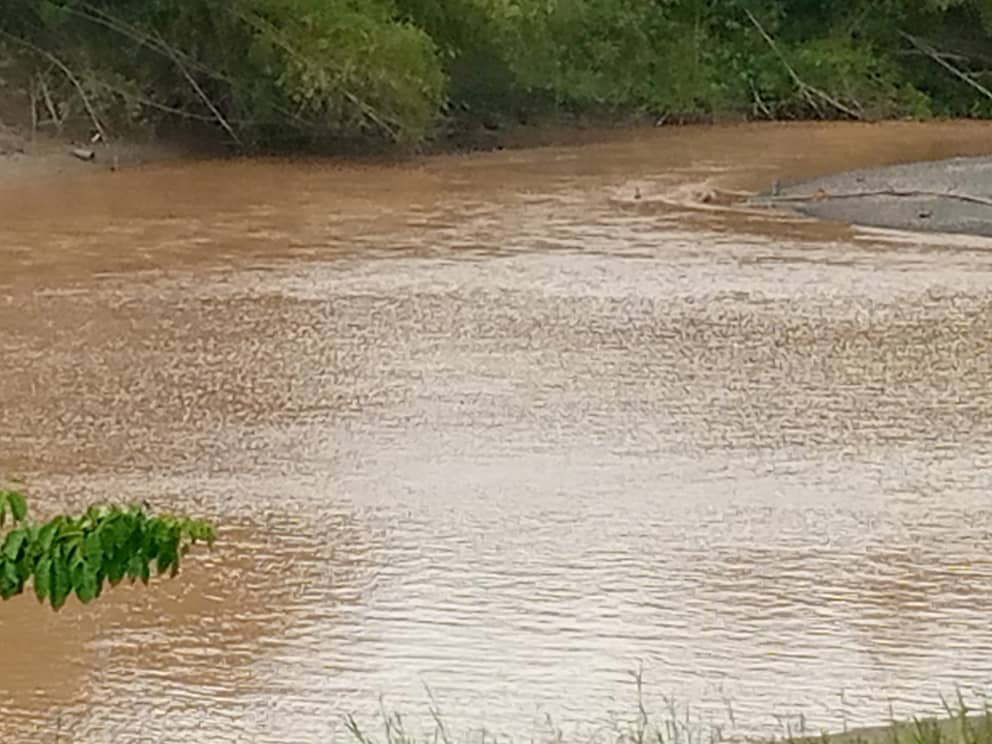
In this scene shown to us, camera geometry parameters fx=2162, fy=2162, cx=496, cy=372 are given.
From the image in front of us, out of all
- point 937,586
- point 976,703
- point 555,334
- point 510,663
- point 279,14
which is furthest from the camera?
point 279,14

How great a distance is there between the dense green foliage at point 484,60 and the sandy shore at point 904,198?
4380 mm

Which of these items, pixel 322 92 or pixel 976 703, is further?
pixel 322 92

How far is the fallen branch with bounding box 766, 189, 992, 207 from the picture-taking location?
62.1 ft

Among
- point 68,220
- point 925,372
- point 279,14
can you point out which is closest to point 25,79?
point 279,14

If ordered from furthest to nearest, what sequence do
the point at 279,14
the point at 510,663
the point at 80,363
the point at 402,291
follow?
the point at 279,14, the point at 402,291, the point at 80,363, the point at 510,663

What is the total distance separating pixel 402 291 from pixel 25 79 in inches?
331

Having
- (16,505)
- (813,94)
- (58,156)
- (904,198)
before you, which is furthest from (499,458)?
(813,94)

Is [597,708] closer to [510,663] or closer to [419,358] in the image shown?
[510,663]

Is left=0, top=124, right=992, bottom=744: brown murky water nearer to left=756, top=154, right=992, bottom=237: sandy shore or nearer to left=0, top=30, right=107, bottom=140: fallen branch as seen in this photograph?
left=756, top=154, right=992, bottom=237: sandy shore

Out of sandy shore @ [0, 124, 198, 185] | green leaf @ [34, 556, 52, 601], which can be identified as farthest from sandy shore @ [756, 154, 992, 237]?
green leaf @ [34, 556, 52, 601]

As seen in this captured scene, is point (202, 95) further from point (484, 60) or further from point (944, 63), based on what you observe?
point (944, 63)

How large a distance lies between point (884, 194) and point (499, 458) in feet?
31.7

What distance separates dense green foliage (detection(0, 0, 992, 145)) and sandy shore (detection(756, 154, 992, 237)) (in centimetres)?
438

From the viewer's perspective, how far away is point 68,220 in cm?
1742
